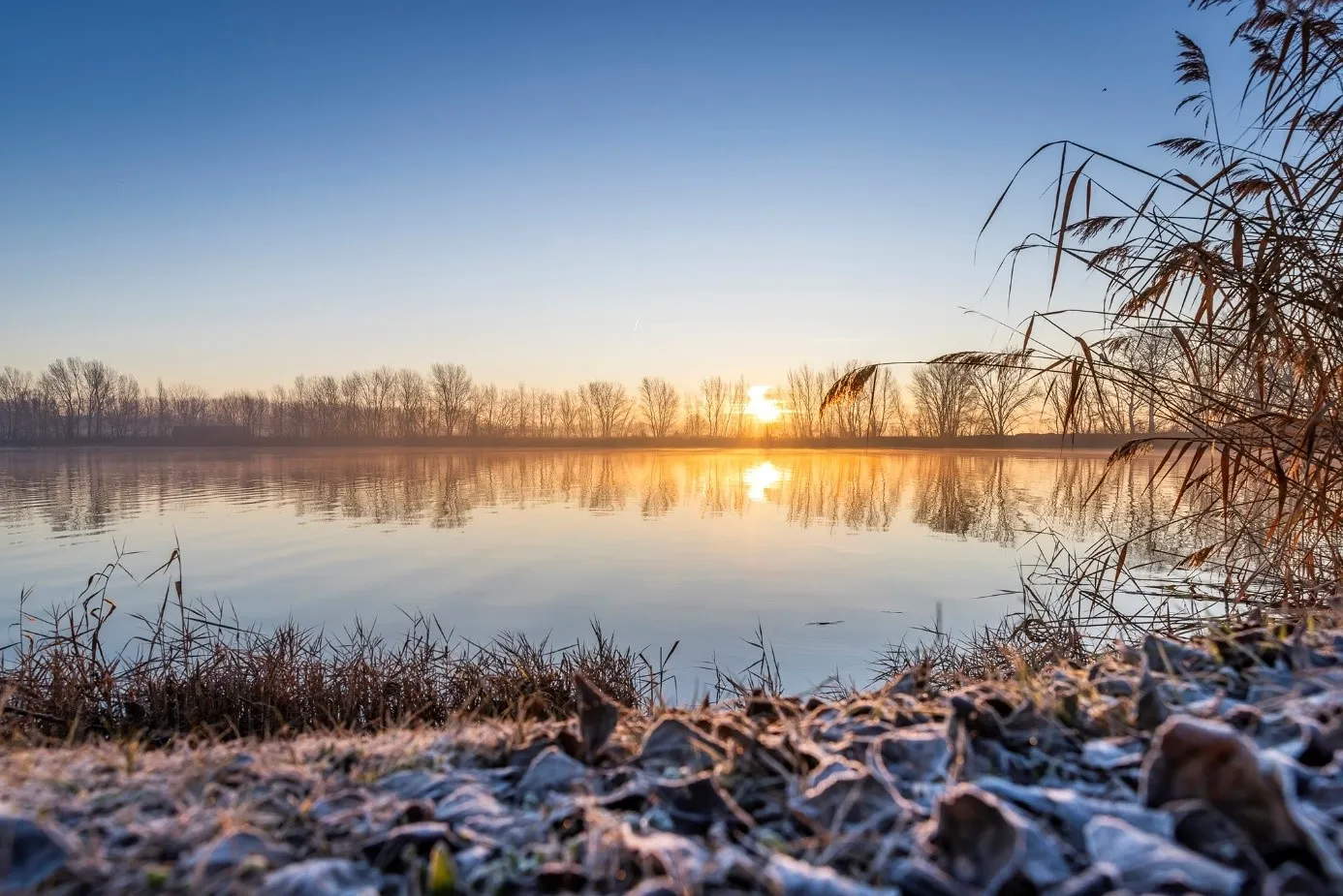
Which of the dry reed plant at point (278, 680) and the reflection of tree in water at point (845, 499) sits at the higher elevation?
the dry reed plant at point (278, 680)

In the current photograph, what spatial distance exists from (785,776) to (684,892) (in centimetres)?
43

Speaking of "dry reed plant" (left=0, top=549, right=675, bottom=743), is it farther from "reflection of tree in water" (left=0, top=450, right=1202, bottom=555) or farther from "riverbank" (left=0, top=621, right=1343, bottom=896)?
"reflection of tree in water" (left=0, top=450, right=1202, bottom=555)

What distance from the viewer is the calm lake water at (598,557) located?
301 inches

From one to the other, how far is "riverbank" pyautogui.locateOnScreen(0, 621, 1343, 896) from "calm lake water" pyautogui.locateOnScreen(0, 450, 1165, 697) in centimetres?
234

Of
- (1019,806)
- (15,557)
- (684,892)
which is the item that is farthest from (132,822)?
(15,557)

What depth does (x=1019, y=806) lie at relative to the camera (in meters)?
1.09

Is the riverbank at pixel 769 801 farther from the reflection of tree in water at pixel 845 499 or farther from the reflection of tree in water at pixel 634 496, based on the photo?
the reflection of tree in water at pixel 845 499

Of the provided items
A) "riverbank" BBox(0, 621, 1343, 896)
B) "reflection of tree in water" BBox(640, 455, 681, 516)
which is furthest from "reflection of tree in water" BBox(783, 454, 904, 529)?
"riverbank" BBox(0, 621, 1343, 896)

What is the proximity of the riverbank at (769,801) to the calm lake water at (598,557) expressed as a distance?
2.34 metres

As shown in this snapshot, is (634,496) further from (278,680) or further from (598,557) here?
(278,680)

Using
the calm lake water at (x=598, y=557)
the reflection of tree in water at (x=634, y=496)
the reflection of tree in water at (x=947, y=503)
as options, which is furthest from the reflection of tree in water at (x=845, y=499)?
the reflection of tree in water at (x=947, y=503)

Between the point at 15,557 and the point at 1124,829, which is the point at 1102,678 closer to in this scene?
the point at 1124,829

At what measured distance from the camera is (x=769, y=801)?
120cm

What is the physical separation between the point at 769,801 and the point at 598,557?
10133 mm
